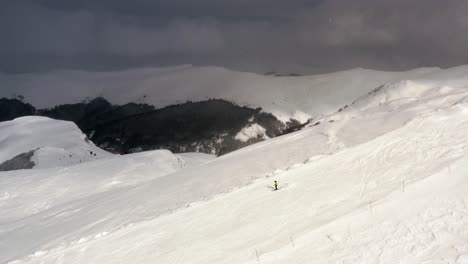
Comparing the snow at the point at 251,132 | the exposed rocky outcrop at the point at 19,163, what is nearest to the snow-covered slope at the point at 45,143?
the exposed rocky outcrop at the point at 19,163

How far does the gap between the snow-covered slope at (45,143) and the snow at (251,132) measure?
10606 centimetres

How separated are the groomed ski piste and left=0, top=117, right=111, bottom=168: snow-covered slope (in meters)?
34.9

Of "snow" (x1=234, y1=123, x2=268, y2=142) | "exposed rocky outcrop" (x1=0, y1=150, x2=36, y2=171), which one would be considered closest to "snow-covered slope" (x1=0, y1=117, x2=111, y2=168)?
"exposed rocky outcrop" (x1=0, y1=150, x2=36, y2=171)

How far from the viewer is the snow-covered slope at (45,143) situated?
5391cm

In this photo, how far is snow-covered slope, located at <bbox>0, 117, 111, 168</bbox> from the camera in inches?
2122

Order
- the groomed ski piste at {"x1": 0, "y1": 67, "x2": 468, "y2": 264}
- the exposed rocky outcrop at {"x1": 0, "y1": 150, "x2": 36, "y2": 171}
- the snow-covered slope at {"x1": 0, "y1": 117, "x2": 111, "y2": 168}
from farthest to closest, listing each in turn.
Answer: the snow-covered slope at {"x1": 0, "y1": 117, "x2": 111, "y2": 168}
the exposed rocky outcrop at {"x1": 0, "y1": 150, "x2": 36, "y2": 171}
the groomed ski piste at {"x1": 0, "y1": 67, "x2": 468, "y2": 264}

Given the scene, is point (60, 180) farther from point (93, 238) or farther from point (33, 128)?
point (33, 128)

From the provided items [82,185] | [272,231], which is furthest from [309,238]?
[82,185]

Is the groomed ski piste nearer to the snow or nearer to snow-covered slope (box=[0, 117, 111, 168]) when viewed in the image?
snow-covered slope (box=[0, 117, 111, 168])

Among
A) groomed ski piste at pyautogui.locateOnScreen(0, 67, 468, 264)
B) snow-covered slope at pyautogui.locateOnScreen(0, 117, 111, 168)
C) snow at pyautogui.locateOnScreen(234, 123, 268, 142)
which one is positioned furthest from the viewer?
snow at pyautogui.locateOnScreen(234, 123, 268, 142)

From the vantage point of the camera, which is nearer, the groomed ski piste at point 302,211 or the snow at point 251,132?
the groomed ski piste at point 302,211

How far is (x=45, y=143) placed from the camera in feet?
195

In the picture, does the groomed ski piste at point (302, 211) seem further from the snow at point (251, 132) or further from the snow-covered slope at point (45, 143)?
the snow at point (251, 132)

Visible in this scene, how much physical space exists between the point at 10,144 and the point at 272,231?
2373 inches
